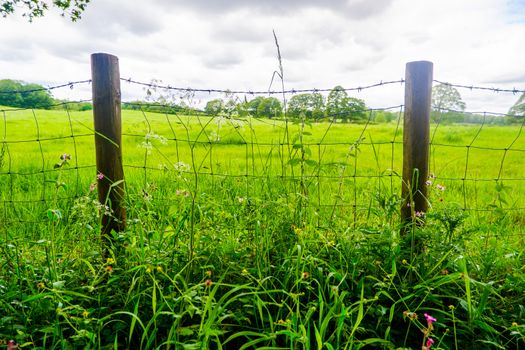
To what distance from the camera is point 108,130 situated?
3.17 metres

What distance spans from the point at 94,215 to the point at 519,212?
5.24 meters

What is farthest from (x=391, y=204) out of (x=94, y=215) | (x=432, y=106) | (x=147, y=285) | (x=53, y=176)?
(x=53, y=176)

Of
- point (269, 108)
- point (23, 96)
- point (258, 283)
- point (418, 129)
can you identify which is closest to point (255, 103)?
point (269, 108)

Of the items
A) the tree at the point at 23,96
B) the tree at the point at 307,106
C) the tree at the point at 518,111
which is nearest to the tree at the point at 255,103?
the tree at the point at 307,106

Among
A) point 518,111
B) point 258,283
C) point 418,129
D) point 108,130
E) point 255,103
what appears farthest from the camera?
point 518,111

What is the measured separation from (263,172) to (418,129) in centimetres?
134

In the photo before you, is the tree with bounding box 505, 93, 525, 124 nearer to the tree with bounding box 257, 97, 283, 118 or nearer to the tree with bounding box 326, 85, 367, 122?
the tree with bounding box 326, 85, 367, 122

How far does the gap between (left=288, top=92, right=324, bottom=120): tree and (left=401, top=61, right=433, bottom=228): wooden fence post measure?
2.40 ft

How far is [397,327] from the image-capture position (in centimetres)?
241

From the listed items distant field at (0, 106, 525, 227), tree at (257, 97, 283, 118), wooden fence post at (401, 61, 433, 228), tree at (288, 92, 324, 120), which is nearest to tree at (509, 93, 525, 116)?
distant field at (0, 106, 525, 227)

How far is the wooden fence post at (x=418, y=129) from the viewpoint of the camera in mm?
3309

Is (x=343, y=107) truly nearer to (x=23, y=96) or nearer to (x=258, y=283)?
(x=258, y=283)

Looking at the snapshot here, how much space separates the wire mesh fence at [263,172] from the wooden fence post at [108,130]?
104 mm

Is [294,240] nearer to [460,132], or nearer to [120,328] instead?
[120,328]
